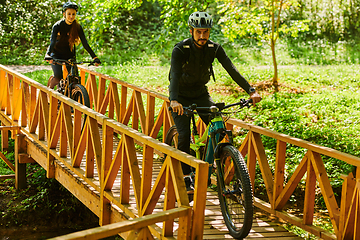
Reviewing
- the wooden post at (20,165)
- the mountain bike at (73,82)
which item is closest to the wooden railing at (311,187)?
the mountain bike at (73,82)

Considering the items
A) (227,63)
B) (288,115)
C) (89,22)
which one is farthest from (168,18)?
(227,63)

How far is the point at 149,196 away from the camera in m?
3.70

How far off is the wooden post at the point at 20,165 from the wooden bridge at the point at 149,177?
0.06 ft

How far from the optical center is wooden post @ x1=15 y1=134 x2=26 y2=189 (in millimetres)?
7340

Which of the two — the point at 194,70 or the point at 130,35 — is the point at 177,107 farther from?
the point at 130,35

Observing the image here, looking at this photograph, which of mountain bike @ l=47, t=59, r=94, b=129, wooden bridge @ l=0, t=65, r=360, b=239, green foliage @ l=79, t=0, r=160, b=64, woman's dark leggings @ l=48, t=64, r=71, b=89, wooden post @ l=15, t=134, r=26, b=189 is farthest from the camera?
green foliage @ l=79, t=0, r=160, b=64

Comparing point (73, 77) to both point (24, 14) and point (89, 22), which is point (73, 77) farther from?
point (24, 14)

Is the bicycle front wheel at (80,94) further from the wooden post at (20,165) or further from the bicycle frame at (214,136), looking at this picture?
the bicycle frame at (214,136)

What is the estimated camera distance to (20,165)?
7789 millimetres

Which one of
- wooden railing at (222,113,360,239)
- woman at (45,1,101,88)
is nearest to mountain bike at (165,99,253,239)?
wooden railing at (222,113,360,239)

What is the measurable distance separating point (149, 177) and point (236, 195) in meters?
0.79

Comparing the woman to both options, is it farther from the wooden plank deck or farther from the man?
the wooden plank deck

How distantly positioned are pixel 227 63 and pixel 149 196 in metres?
1.43

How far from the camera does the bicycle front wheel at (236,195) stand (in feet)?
11.3
